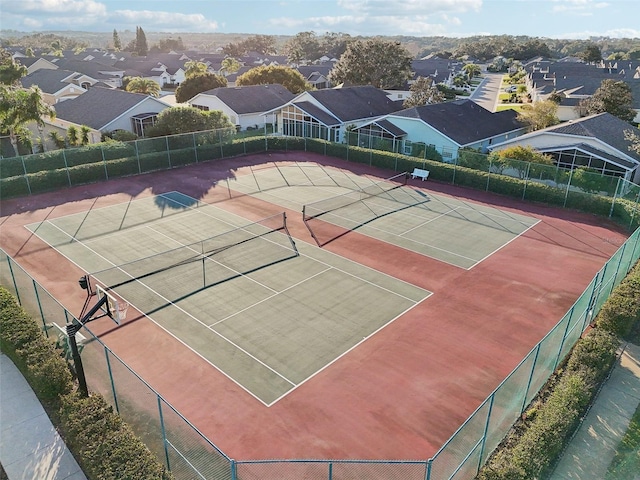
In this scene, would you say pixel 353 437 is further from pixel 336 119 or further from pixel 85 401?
pixel 336 119

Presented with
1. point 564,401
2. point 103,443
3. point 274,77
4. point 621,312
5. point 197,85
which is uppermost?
point 274,77

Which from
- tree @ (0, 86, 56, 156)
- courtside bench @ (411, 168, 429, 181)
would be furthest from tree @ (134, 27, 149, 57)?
courtside bench @ (411, 168, 429, 181)

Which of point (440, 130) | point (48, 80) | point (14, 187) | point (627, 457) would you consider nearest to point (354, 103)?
point (440, 130)

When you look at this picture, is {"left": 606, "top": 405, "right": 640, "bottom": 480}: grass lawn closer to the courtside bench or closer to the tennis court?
the tennis court

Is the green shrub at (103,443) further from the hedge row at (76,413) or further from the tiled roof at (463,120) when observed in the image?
the tiled roof at (463,120)

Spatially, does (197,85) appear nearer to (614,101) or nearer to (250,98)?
(250,98)
